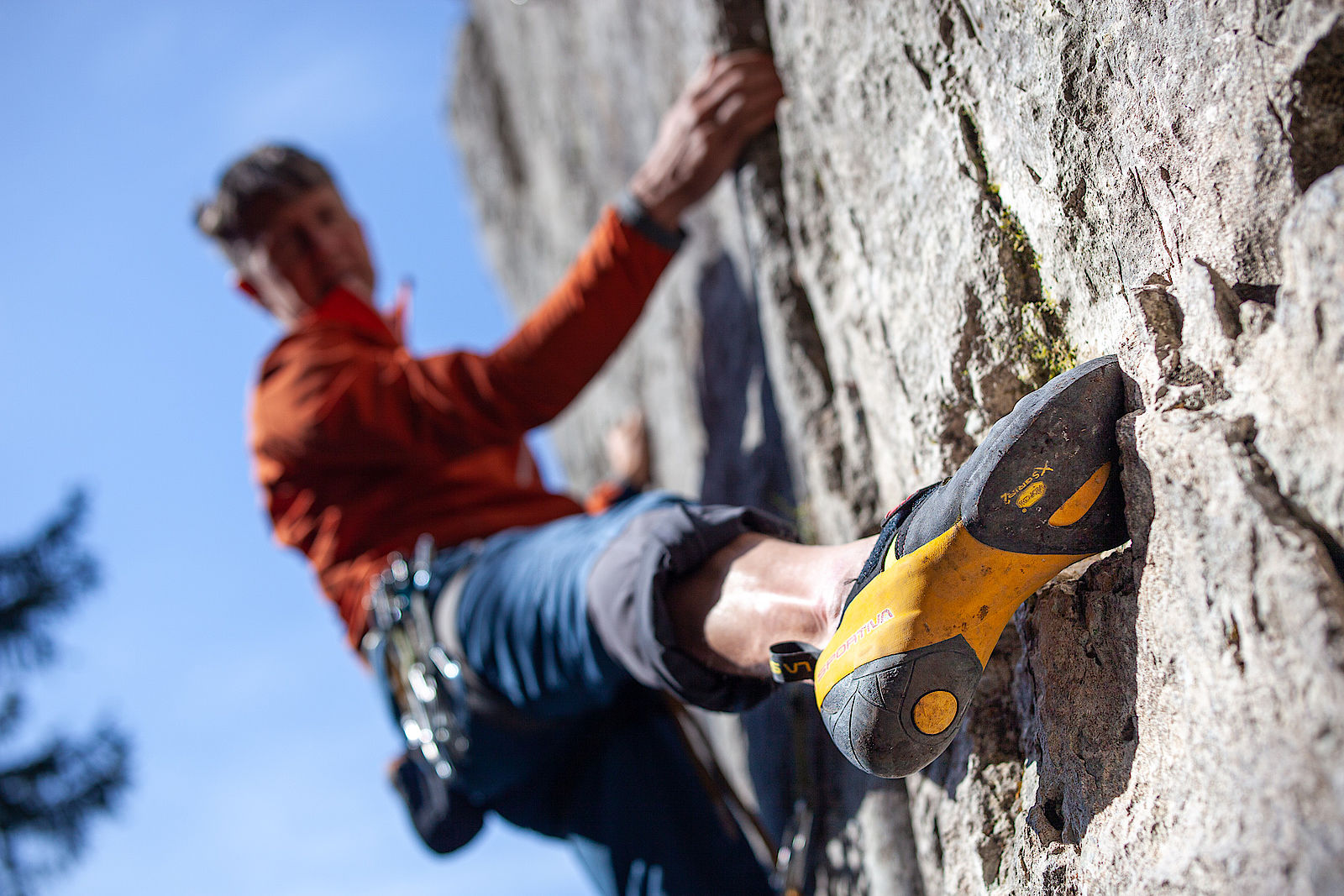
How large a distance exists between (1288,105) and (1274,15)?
0.38 ft

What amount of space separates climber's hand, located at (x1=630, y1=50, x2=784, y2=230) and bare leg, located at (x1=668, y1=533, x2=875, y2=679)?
120 centimetres

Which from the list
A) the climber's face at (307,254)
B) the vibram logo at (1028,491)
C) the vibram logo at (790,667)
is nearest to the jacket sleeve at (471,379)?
the climber's face at (307,254)

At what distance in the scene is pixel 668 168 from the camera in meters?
2.58

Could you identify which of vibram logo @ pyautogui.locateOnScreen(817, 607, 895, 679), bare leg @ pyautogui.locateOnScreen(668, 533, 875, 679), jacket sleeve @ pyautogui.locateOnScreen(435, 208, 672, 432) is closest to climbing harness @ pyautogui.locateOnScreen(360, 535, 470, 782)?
jacket sleeve @ pyautogui.locateOnScreen(435, 208, 672, 432)

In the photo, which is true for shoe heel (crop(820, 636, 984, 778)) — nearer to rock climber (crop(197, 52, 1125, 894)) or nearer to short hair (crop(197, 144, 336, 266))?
rock climber (crop(197, 52, 1125, 894))

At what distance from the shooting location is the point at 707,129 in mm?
2537

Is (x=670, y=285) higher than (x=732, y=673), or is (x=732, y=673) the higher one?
(x=670, y=285)

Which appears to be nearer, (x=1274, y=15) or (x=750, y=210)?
(x=1274, y=15)

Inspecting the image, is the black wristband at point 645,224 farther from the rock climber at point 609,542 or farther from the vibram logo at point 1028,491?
the vibram logo at point 1028,491

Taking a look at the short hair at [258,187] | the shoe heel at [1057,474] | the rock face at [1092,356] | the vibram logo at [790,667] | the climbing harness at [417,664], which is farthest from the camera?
the short hair at [258,187]

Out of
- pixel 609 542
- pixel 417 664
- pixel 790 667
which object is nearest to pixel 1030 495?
pixel 790 667

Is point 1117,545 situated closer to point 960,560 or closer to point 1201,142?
point 960,560

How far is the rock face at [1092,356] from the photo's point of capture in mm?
1076

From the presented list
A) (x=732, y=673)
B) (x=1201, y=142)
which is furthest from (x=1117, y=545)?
(x=732, y=673)
